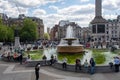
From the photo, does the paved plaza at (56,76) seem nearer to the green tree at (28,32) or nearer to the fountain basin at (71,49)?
the fountain basin at (71,49)

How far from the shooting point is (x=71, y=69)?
26641mm

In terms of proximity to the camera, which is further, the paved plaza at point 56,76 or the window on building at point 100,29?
the window on building at point 100,29

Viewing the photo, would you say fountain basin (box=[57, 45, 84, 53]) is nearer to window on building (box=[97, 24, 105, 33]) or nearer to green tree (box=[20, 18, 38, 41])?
green tree (box=[20, 18, 38, 41])

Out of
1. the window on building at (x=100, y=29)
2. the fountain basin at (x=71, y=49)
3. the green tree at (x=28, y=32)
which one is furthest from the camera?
the window on building at (x=100, y=29)

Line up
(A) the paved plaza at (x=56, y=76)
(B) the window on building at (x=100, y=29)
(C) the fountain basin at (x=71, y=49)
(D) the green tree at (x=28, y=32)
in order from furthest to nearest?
(B) the window on building at (x=100, y=29) → (D) the green tree at (x=28, y=32) → (C) the fountain basin at (x=71, y=49) → (A) the paved plaza at (x=56, y=76)

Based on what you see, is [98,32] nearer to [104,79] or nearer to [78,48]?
[78,48]

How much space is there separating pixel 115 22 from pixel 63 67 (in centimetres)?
15337

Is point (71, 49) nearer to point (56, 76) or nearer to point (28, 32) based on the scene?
point (56, 76)

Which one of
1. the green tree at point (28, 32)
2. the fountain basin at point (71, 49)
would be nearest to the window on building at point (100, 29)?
the green tree at point (28, 32)

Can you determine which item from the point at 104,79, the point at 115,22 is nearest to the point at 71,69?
the point at 104,79

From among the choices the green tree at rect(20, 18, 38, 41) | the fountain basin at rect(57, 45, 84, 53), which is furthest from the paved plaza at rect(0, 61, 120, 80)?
the green tree at rect(20, 18, 38, 41)

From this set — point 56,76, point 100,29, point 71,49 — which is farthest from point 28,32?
point 56,76

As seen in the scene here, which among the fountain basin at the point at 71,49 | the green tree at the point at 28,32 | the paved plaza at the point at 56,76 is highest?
the green tree at the point at 28,32

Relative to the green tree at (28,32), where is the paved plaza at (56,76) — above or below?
below
